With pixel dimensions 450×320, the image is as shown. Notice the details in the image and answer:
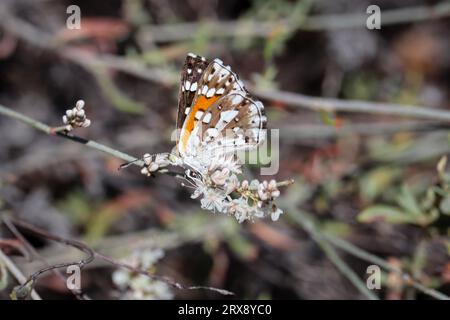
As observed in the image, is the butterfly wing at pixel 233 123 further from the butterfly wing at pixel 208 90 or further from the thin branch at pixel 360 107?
the thin branch at pixel 360 107

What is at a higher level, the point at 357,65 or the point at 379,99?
the point at 357,65

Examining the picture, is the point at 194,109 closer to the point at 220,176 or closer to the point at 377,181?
the point at 220,176

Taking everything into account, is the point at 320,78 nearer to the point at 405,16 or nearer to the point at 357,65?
the point at 357,65

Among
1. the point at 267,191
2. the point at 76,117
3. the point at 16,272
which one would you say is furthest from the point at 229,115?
the point at 16,272

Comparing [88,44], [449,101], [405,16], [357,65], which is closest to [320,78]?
[357,65]

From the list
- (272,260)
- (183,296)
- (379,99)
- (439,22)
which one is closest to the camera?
(183,296)

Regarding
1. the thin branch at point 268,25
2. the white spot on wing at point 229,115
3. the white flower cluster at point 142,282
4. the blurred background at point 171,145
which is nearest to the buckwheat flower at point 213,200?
the white spot on wing at point 229,115

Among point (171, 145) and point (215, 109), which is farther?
point (171, 145)
